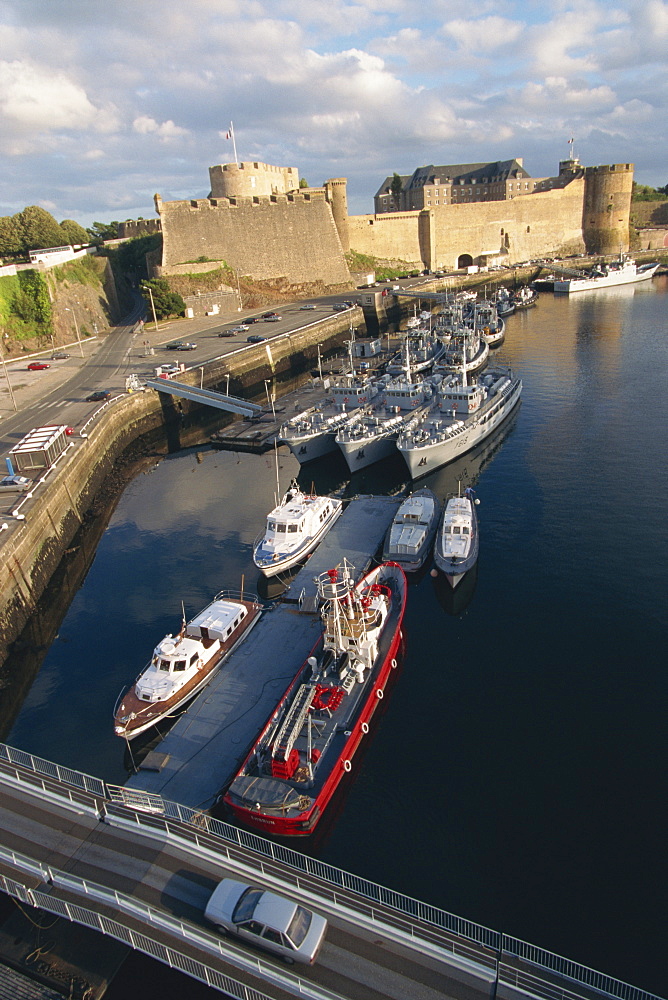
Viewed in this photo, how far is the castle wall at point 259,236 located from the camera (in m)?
88.9

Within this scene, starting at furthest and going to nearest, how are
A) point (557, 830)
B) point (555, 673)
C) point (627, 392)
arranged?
1. point (627, 392)
2. point (555, 673)
3. point (557, 830)

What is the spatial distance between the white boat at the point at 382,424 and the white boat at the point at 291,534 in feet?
28.1

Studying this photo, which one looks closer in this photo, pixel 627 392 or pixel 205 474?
pixel 205 474

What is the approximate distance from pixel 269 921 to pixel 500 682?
13.0 meters

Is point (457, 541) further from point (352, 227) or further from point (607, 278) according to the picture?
point (607, 278)

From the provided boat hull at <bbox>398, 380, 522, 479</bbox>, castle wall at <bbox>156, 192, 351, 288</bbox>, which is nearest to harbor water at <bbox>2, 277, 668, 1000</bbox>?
boat hull at <bbox>398, 380, 522, 479</bbox>

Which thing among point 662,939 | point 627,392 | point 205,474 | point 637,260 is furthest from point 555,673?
A: point 637,260

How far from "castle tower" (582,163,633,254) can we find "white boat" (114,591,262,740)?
139481 mm

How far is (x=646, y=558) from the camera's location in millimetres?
29484

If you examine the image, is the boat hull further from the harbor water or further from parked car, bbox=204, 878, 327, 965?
parked car, bbox=204, 878, 327, 965

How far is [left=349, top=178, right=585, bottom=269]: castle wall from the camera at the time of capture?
11644 centimetres

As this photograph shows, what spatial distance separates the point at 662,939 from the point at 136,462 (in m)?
42.7

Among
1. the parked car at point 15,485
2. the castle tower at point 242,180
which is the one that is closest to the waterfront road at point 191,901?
the parked car at point 15,485

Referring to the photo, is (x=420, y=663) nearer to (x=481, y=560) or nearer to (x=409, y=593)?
(x=409, y=593)
